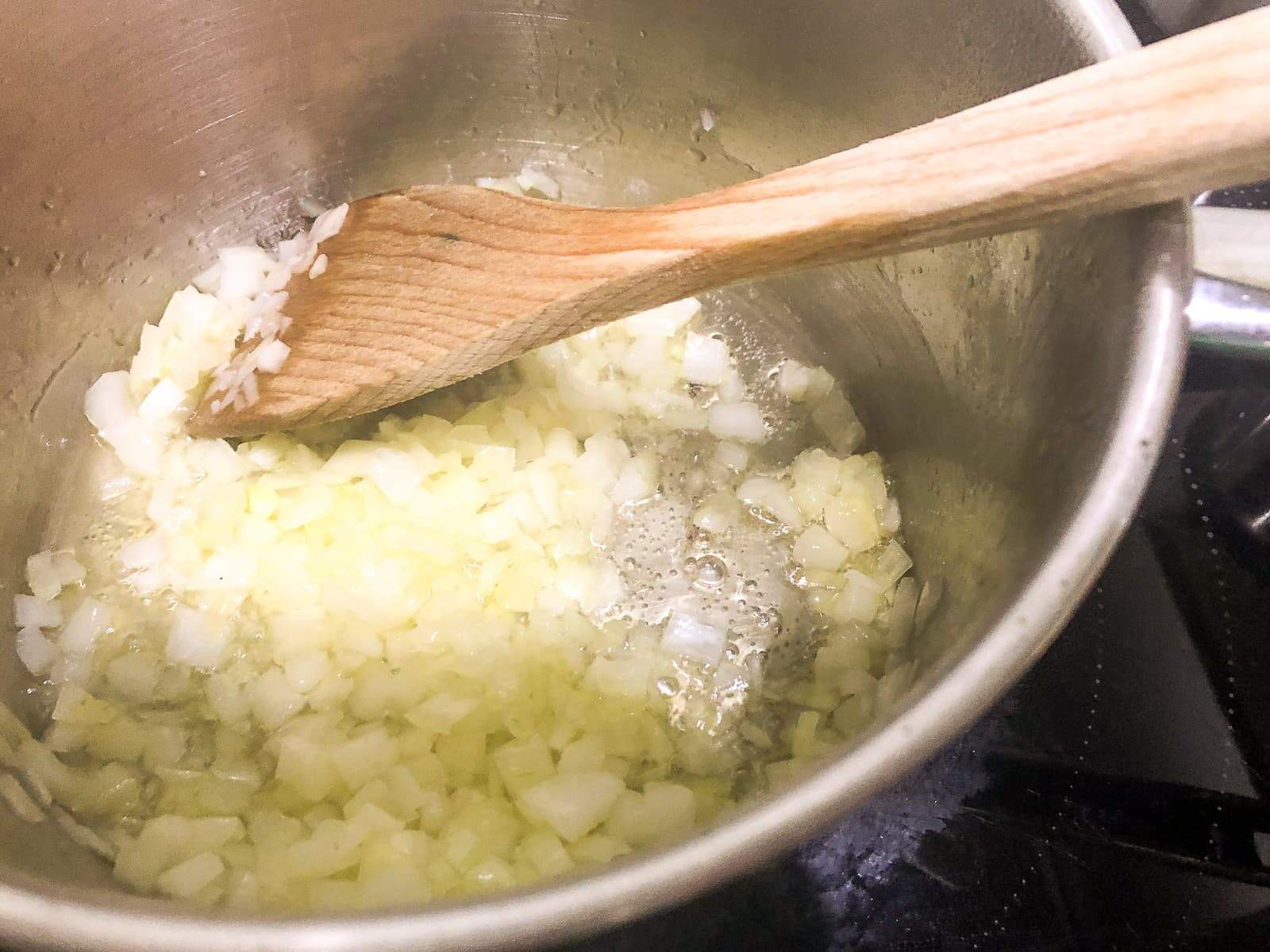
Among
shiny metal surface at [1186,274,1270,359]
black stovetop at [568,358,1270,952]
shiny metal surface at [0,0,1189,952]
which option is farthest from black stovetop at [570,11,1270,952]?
shiny metal surface at [1186,274,1270,359]

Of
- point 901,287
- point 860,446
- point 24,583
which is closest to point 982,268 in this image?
point 901,287

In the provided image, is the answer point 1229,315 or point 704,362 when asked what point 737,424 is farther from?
point 1229,315

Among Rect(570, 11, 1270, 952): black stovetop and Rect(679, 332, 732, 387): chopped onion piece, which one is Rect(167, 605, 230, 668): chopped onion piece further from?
Rect(679, 332, 732, 387): chopped onion piece

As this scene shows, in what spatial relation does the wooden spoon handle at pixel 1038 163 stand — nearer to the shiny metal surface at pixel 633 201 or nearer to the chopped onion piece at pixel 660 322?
the shiny metal surface at pixel 633 201

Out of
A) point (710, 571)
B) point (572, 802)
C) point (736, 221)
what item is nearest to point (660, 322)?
point (710, 571)

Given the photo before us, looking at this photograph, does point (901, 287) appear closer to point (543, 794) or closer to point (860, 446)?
point (860, 446)

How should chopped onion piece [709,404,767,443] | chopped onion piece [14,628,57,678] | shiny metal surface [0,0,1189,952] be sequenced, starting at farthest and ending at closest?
chopped onion piece [709,404,767,443], chopped onion piece [14,628,57,678], shiny metal surface [0,0,1189,952]
